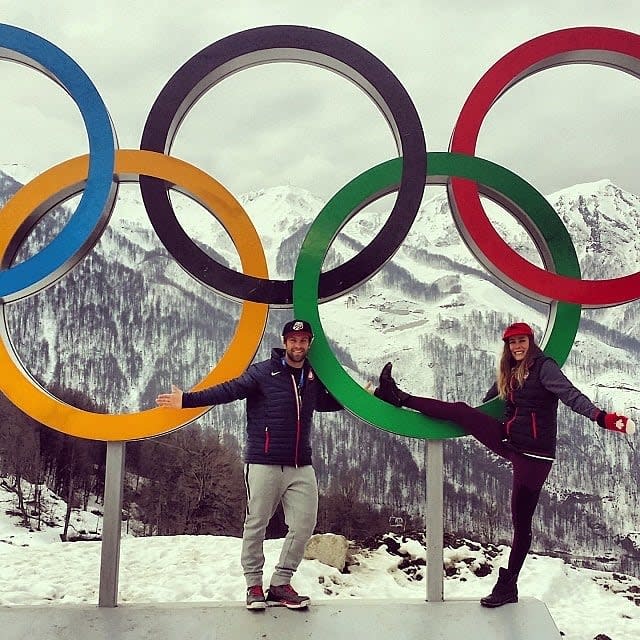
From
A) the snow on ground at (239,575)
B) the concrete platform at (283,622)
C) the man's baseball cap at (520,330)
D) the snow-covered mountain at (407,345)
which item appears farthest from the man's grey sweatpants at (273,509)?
the snow-covered mountain at (407,345)

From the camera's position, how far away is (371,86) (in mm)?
3418


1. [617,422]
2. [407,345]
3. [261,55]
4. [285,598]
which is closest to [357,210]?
[261,55]

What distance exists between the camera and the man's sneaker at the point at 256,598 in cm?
296

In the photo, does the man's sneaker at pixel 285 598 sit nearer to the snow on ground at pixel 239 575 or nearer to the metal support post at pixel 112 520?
the metal support post at pixel 112 520

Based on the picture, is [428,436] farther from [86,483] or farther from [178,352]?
[86,483]

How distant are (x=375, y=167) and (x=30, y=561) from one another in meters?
5.35

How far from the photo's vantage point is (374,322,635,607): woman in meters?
3.05

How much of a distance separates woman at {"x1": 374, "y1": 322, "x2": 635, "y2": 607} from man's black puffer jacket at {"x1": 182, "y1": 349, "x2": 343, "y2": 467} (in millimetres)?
575

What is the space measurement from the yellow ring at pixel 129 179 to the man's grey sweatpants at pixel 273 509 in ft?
1.58

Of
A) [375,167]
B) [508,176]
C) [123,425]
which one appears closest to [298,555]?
[123,425]

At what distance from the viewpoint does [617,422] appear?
273 cm

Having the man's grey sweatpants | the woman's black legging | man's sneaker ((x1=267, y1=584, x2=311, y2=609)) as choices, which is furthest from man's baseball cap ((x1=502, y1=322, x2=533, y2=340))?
man's sneaker ((x1=267, y1=584, x2=311, y2=609))

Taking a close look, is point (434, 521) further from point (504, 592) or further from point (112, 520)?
point (112, 520)

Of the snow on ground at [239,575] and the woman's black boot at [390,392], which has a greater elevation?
the woman's black boot at [390,392]
